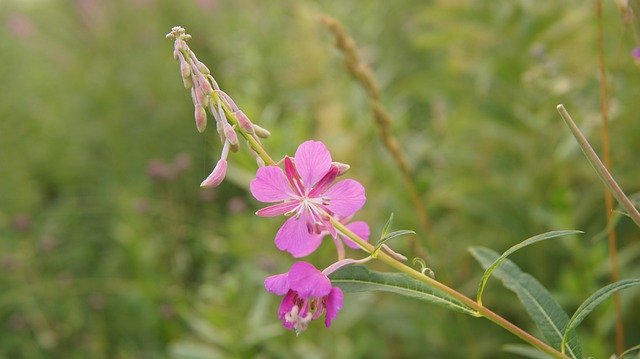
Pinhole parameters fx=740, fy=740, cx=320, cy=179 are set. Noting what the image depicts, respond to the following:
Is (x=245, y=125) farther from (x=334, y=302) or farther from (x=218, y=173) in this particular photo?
(x=334, y=302)

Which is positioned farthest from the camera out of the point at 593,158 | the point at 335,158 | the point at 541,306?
the point at 335,158

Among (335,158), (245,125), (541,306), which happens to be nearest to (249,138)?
Result: (245,125)

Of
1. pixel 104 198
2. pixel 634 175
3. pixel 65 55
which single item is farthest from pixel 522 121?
pixel 65 55

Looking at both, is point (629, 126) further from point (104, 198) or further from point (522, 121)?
point (104, 198)

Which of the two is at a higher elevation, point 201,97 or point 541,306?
point 201,97

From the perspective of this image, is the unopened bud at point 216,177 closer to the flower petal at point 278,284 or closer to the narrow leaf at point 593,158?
the flower petal at point 278,284

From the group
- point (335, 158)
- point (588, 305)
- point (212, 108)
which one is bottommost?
point (588, 305)
